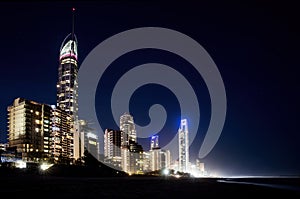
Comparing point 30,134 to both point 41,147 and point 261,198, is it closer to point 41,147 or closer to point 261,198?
point 41,147

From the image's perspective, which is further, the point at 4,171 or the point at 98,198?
the point at 4,171

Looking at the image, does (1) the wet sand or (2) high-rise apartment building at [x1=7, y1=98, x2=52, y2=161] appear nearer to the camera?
(1) the wet sand

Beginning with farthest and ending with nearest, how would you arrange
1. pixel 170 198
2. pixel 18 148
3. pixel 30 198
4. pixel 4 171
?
1. pixel 18 148
2. pixel 4 171
3. pixel 170 198
4. pixel 30 198

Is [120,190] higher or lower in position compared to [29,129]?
lower

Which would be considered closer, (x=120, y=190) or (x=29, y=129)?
(x=120, y=190)

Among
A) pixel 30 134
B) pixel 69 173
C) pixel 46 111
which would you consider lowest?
pixel 69 173

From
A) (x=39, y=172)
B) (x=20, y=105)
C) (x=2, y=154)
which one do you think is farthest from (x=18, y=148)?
(x=39, y=172)

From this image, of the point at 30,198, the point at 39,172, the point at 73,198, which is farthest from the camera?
the point at 39,172

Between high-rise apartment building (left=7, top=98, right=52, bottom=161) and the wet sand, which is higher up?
high-rise apartment building (left=7, top=98, right=52, bottom=161)

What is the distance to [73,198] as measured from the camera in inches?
806

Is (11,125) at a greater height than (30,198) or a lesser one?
greater

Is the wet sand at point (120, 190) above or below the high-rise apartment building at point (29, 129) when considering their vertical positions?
below

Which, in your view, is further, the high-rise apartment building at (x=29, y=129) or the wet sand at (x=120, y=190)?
the high-rise apartment building at (x=29, y=129)

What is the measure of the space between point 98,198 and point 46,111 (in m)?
174
